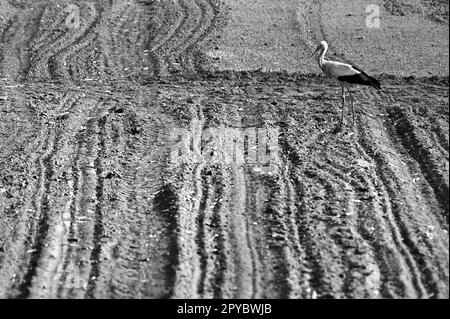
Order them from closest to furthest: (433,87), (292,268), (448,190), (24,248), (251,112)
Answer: (292,268), (24,248), (448,190), (251,112), (433,87)

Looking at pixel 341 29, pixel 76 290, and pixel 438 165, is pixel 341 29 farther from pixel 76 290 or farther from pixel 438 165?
pixel 76 290

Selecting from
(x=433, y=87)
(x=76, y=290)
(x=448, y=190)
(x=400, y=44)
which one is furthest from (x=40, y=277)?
(x=400, y=44)
